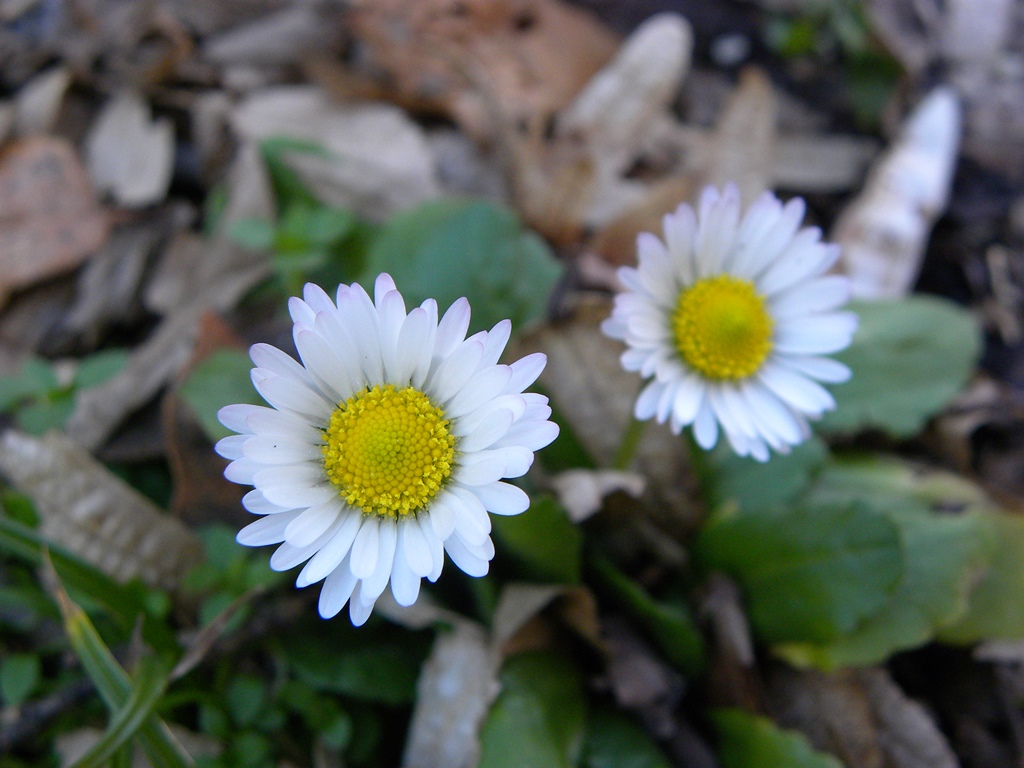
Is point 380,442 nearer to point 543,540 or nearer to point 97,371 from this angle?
point 543,540

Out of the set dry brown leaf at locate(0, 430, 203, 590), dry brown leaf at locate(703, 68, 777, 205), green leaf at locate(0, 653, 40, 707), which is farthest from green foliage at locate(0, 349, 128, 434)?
dry brown leaf at locate(703, 68, 777, 205)

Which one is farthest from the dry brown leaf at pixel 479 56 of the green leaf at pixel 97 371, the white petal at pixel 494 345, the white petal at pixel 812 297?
the white petal at pixel 494 345

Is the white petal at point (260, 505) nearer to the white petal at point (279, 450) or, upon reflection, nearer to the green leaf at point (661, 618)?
the white petal at point (279, 450)

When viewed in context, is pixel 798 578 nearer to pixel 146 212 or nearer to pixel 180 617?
pixel 180 617

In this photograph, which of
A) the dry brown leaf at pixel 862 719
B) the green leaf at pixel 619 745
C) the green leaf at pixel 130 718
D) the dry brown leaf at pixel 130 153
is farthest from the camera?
the dry brown leaf at pixel 130 153

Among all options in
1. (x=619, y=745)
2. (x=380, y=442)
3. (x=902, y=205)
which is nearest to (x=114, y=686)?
(x=380, y=442)

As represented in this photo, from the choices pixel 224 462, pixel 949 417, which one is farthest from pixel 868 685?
pixel 224 462

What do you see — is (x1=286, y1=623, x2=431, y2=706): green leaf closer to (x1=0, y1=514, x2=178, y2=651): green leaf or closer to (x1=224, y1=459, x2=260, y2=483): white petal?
(x1=0, y1=514, x2=178, y2=651): green leaf
